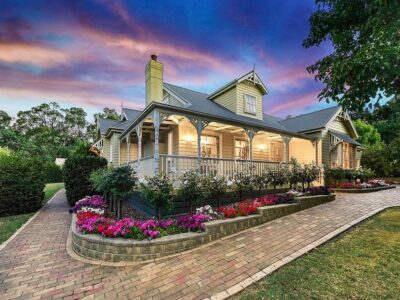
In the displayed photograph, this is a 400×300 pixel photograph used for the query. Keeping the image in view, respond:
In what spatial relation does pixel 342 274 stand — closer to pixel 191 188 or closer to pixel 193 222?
pixel 193 222

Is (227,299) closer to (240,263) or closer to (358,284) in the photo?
(240,263)

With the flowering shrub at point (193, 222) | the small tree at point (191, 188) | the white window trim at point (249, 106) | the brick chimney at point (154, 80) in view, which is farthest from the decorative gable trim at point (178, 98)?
the flowering shrub at point (193, 222)

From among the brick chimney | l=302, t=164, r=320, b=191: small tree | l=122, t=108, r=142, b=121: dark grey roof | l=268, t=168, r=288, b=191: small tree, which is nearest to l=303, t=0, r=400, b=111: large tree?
l=268, t=168, r=288, b=191: small tree

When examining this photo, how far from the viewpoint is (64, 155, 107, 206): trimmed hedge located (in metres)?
9.99

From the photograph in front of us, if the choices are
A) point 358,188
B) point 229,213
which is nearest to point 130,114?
point 229,213

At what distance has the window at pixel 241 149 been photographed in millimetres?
13071

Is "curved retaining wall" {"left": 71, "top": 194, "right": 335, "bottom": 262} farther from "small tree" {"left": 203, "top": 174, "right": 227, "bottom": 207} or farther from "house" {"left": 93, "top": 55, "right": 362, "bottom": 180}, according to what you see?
"house" {"left": 93, "top": 55, "right": 362, "bottom": 180}

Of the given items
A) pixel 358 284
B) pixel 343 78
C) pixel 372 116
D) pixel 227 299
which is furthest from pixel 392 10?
pixel 227 299

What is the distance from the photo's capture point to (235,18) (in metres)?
10.4

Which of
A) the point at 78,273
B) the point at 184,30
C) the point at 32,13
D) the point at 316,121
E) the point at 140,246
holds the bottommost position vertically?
the point at 78,273

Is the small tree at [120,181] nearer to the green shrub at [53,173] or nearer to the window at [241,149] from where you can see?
the window at [241,149]

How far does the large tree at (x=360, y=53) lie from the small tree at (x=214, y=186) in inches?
143

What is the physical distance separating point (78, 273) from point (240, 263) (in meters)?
2.98

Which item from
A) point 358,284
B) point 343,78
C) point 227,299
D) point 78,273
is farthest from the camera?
point 343,78
